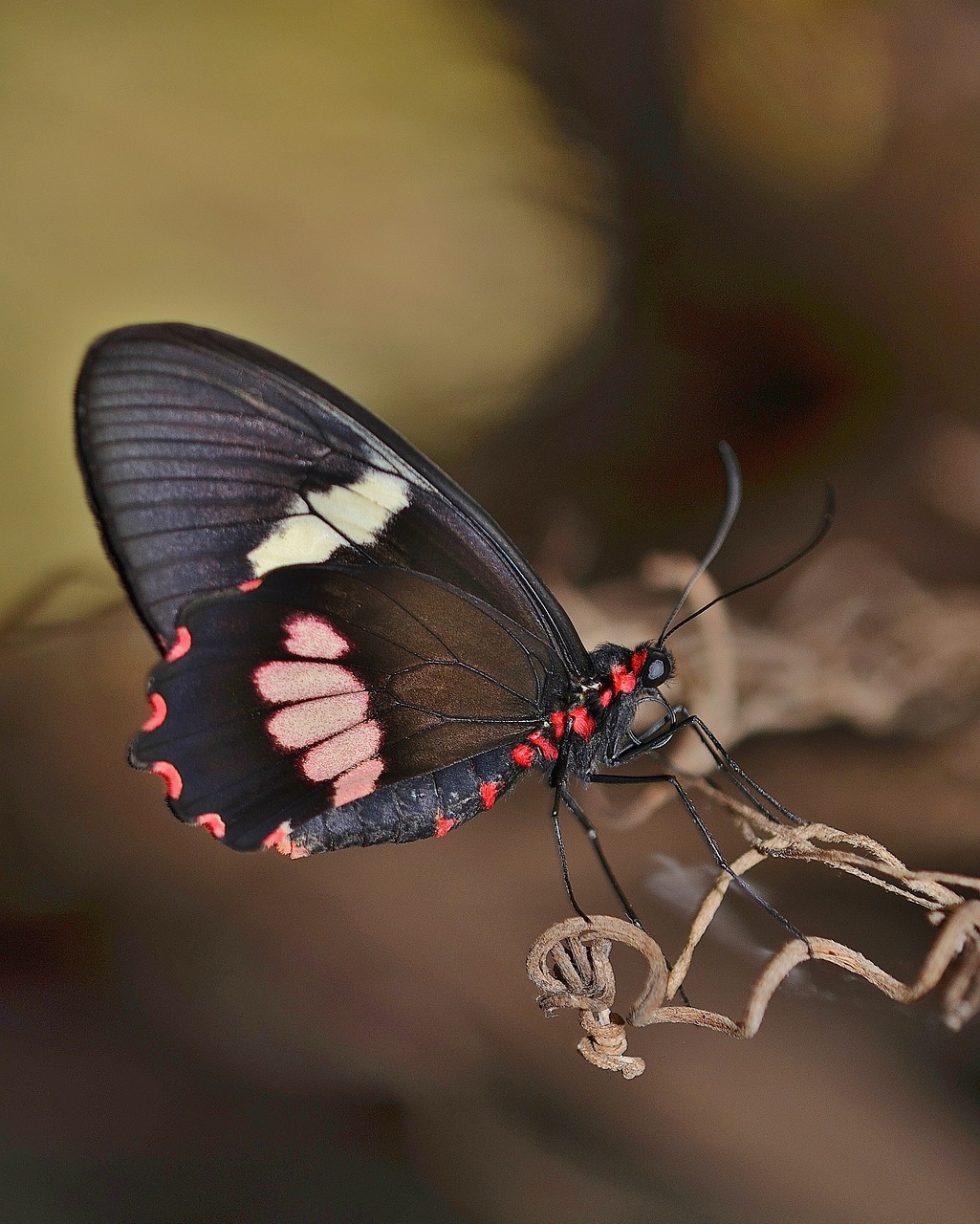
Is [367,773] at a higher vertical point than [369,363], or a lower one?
lower

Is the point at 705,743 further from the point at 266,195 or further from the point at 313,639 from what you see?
the point at 266,195

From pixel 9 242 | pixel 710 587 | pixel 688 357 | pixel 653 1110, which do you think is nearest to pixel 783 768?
pixel 710 587

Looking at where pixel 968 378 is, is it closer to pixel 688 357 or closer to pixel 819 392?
pixel 819 392

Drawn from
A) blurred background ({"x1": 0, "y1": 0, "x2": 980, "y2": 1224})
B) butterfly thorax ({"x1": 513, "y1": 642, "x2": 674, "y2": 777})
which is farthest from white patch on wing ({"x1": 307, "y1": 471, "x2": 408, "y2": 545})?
blurred background ({"x1": 0, "y1": 0, "x2": 980, "y2": 1224})

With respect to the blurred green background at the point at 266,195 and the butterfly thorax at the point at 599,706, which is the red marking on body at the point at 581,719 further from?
the blurred green background at the point at 266,195

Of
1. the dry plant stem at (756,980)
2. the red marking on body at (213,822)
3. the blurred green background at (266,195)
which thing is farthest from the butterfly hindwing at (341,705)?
the blurred green background at (266,195)

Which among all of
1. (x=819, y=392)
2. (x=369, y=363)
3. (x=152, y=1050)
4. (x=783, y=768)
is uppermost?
(x=819, y=392)

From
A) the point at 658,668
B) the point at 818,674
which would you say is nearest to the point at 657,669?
the point at 658,668

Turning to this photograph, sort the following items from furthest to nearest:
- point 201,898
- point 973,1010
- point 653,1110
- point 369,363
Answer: point 369,363 < point 201,898 < point 653,1110 < point 973,1010
